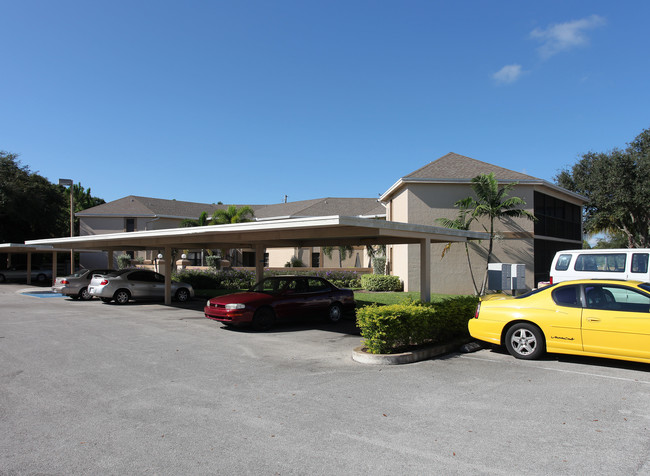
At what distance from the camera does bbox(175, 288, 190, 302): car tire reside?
64.8 ft

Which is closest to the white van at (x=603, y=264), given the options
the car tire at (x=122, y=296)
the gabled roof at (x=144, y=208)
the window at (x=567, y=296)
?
the window at (x=567, y=296)

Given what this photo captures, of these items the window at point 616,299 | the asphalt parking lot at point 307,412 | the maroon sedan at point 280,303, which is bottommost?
the asphalt parking lot at point 307,412

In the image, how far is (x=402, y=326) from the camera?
848 centimetres

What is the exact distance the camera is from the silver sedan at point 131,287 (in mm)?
18375

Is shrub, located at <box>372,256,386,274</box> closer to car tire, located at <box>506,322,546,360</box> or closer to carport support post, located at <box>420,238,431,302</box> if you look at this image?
→ carport support post, located at <box>420,238,431,302</box>

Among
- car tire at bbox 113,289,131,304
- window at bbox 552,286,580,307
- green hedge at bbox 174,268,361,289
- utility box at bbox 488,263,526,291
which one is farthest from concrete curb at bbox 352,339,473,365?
green hedge at bbox 174,268,361,289

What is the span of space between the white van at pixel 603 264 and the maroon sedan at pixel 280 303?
607 centimetres

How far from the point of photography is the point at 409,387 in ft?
21.7

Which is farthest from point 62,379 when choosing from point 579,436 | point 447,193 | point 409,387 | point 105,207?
point 105,207

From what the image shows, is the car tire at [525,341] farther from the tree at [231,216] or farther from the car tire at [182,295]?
the tree at [231,216]

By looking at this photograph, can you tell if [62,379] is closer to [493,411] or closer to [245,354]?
[245,354]

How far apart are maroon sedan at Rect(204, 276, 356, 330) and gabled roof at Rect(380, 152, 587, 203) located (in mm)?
9419

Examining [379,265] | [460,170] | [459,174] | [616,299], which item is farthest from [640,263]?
[379,265]

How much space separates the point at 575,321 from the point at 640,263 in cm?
571
